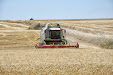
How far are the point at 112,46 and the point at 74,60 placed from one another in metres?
9.24

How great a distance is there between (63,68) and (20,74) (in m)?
2.09

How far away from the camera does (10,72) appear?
8719mm

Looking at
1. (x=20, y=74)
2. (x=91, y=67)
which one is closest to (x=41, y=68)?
(x=20, y=74)

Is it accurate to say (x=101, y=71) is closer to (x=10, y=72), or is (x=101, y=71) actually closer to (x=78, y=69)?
(x=78, y=69)

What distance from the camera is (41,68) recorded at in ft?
29.3

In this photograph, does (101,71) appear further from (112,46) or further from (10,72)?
(112,46)

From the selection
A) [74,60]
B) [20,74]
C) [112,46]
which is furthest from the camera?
[112,46]

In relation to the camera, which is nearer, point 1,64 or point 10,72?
point 10,72

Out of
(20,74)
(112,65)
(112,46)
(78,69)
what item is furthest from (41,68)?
(112,46)

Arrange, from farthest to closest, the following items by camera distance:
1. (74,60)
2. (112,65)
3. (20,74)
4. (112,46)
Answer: (112,46) < (74,60) < (112,65) < (20,74)

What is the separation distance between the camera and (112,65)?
30.9ft

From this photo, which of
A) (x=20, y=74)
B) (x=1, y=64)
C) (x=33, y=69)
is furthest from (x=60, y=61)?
(x=1, y=64)

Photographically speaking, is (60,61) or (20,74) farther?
(60,61)

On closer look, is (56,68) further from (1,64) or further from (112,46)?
(112,46)
